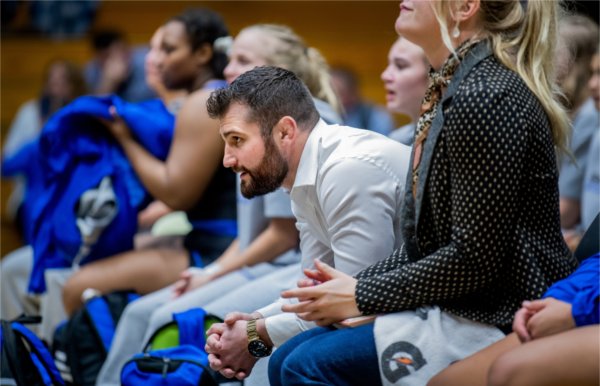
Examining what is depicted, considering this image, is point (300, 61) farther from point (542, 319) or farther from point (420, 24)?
point (542, 319)

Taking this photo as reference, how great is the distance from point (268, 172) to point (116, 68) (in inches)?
189

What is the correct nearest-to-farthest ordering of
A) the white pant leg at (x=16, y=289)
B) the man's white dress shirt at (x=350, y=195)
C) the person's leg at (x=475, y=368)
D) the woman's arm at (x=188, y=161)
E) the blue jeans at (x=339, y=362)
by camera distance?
the person's leg at (x=475, y=368), the blue jeans at (x=339, y=362), the man's white dress shirt at (x=350, y=195), the woman's arm at (x=188, y=161), the white pant leg at (x=16, y=289)

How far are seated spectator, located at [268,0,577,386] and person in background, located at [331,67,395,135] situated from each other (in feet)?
15.2

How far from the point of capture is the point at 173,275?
3.59 m

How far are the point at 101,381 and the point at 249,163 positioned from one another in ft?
3.88

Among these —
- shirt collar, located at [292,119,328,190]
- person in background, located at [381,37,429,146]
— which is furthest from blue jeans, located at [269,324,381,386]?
person in background, located at [381,37,429,146]

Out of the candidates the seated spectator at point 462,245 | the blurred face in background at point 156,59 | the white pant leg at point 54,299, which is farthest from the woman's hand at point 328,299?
the blurred face in background at point 156,59

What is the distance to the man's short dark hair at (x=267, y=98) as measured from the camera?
92.9 inches

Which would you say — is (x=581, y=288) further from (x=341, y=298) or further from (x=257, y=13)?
(x=257, y=13)

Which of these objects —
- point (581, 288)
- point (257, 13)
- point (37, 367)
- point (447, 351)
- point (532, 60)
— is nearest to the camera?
point (581, 288)

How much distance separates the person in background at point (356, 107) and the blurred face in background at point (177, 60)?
308 cm

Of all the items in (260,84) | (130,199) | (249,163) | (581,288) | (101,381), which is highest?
(260,84)

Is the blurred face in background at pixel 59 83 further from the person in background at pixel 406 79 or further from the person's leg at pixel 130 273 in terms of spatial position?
the person in background at pixel 406 79

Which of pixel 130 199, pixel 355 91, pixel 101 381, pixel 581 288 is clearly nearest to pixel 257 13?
pixel 355 91
